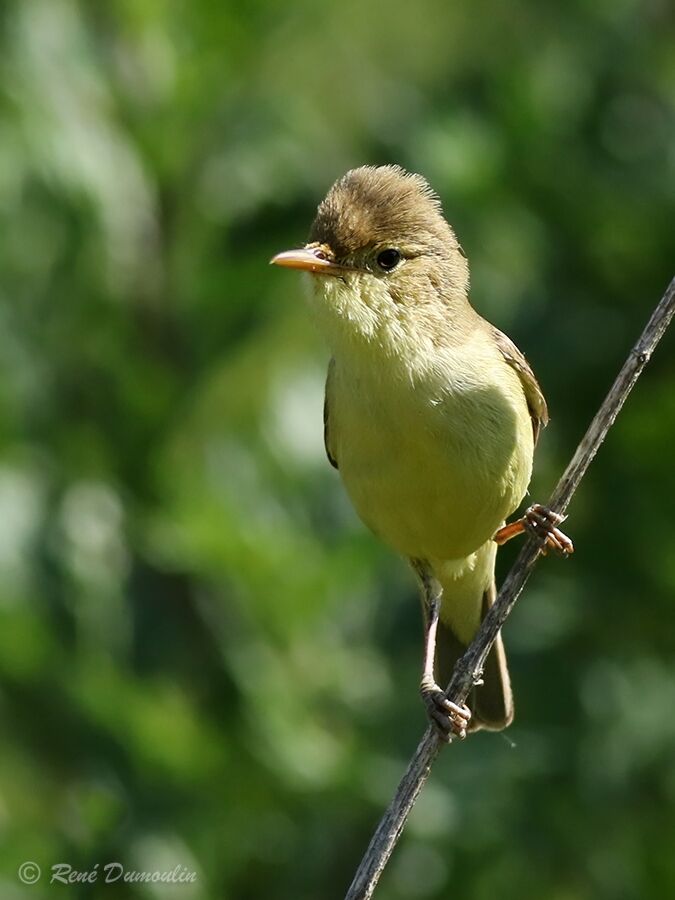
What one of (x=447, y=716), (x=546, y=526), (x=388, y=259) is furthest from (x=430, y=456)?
(x=447, y=716)

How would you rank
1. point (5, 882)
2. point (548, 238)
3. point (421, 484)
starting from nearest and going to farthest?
point (421, 484) → point (5, 882) → point (548, 238)

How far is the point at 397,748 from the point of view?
5809 millimetres

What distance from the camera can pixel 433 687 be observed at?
195 inches

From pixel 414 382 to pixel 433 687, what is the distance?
97cm

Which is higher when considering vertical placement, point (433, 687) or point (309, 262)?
point (309, 262)

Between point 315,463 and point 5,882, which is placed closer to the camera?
point 5,882

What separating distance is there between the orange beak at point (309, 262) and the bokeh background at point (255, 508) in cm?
120

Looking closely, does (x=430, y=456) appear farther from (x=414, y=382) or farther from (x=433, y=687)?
(x=433, y=687)

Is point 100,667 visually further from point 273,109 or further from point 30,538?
point 273,109

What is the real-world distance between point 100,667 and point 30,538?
56 cm

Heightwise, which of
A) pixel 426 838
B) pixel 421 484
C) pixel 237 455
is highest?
pixel 421 484

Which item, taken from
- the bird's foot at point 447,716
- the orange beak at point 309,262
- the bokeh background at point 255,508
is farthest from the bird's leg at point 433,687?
the orange beak at point 309,262

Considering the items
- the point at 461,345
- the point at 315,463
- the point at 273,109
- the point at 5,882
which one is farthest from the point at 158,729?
the point at 273,109

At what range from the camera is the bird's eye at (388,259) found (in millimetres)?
4695
